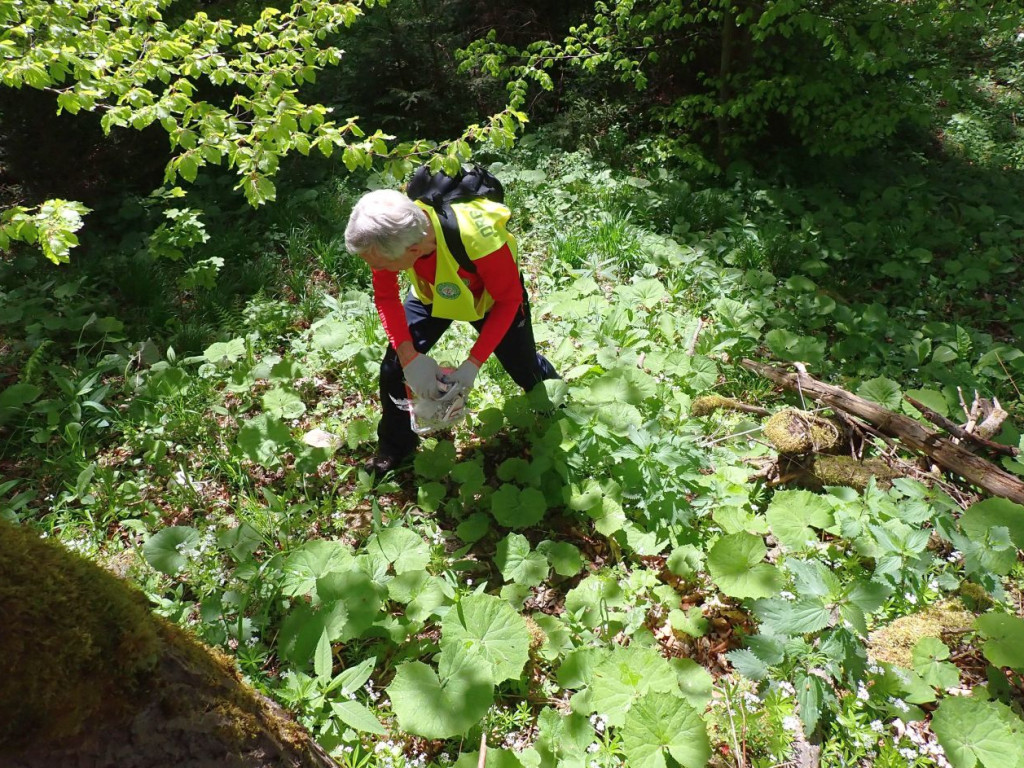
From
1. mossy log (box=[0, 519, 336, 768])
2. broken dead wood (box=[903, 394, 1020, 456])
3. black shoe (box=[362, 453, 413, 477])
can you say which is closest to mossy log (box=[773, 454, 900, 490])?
broken dead wood (box=[903, 394, 1020, 456])

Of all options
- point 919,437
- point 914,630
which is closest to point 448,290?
point 914,630

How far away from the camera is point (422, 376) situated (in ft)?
8.06

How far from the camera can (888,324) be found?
4.01 metres

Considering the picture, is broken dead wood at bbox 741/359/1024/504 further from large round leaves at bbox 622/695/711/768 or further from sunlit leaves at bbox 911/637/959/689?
large round leaves at bbox 622/695/711/768

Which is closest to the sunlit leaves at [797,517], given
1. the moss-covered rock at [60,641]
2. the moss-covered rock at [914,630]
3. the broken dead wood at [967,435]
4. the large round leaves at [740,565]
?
the large round leaves at [740,565]

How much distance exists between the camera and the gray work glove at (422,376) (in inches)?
96.6

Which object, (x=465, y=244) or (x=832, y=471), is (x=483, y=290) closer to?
(x=465, y=244)

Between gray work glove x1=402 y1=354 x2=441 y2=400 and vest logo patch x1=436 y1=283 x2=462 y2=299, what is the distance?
0.95 ft

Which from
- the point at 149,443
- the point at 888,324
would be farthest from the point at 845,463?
the point at 149,443

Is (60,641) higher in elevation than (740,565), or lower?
higher

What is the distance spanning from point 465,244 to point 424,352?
26.4 inches

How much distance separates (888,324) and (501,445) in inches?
114

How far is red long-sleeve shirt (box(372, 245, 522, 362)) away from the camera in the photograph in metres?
2.32

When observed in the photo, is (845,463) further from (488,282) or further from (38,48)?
(38,48)
